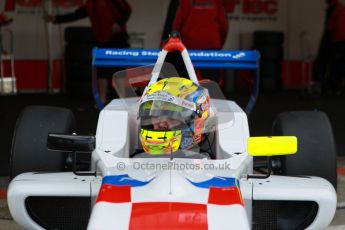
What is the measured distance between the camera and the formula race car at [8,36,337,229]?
8.91 feet

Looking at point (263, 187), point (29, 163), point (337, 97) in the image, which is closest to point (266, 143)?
point (263, 187)

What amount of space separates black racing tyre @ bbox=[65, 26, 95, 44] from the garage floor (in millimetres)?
946

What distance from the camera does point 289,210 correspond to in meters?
3.43

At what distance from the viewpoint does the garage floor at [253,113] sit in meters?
4.79

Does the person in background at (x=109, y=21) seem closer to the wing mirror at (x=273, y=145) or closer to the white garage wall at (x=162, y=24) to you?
the white garage wall at (x=162, y=24)

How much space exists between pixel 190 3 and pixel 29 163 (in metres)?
2.85

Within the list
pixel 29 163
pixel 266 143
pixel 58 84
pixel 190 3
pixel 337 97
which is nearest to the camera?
pixel 266 143

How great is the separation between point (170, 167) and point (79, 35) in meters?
8.02

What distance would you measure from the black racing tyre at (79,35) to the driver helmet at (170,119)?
769cm

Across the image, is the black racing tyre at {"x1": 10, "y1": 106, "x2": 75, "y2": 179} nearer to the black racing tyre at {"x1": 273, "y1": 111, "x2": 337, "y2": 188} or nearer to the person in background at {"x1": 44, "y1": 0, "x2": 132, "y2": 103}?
the black racing tyre at {"x1": 273, "y1": 111, "x2": 337, "y2": 188}

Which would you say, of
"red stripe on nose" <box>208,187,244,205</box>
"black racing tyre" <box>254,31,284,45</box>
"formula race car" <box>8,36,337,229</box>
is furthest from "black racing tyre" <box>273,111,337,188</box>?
"black racing tyre" <box>254,31,284,45</box>

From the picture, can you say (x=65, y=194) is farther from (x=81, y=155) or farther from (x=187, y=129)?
(x=81, y=155)

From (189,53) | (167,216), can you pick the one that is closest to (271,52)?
(189,53)

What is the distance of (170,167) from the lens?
2967 mm
